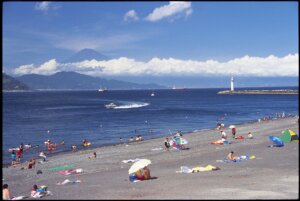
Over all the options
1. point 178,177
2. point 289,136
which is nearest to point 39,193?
point 178,177

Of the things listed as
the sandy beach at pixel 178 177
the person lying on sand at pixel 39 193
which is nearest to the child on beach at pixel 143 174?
the sandy beach at pixel 178 177

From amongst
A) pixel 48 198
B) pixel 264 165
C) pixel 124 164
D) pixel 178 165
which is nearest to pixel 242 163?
pixel 264 165

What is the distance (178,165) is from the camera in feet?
97.2

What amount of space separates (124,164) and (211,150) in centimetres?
885

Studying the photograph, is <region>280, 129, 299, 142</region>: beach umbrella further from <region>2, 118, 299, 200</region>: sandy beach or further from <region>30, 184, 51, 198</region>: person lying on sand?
<region>30, 184, 51, 198</region>: person lying on sand

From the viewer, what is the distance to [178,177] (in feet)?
78.3

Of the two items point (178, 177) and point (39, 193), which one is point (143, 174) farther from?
point (39, 193)

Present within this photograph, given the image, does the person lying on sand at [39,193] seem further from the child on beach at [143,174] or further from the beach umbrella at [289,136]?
the beach umbrella at [289,136]

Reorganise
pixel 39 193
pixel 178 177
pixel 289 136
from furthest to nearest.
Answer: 1. pixel 289 136
2. pixel 178 177
3. pixel 39 193

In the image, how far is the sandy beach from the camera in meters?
18.5

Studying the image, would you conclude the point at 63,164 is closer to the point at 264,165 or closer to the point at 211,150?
the point at 211,150

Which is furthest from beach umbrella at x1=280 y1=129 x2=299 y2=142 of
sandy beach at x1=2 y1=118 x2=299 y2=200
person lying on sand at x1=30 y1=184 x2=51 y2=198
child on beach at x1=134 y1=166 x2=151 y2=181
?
person lying on sand at x1=30 y1=184 x2=51 y2=198

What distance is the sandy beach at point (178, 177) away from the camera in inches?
730

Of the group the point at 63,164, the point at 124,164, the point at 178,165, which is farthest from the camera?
the point at 63,164
